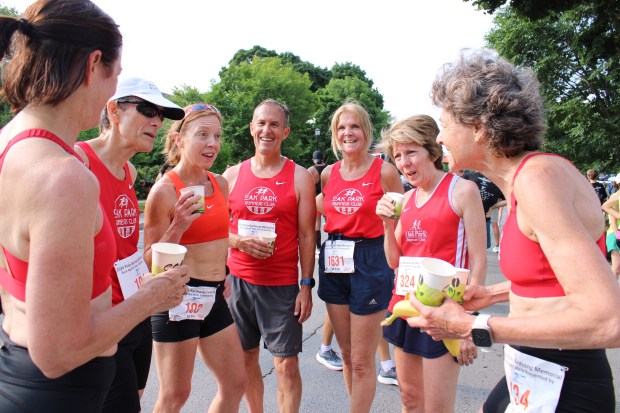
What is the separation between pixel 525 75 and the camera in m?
1.79

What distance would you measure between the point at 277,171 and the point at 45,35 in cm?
214

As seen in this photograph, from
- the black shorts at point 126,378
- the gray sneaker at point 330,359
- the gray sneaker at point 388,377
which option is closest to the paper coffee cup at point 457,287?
the black shorts at point 126,378

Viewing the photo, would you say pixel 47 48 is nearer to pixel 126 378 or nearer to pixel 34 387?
pixel 34 387

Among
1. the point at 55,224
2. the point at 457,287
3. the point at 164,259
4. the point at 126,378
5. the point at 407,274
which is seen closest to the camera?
the point at 55,224

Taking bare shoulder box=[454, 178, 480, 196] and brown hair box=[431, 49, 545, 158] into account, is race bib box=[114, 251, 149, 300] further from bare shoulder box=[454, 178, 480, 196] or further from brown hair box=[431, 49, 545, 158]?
bare shoulder box=[454, 178, 480, 196]

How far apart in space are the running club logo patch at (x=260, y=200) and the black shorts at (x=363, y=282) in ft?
1.73

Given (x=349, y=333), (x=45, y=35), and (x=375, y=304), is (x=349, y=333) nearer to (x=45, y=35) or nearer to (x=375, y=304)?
(x=375, y=304)

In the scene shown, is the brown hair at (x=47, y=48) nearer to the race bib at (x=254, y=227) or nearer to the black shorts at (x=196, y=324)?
the black shorts at (x=196, y=324)

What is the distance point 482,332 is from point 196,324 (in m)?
1.74

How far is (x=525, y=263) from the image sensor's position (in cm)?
157

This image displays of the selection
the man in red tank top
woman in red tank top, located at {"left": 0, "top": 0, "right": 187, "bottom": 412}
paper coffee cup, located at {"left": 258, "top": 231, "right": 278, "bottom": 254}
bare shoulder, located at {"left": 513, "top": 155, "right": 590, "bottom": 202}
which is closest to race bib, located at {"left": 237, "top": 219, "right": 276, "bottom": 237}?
the man in red tank top

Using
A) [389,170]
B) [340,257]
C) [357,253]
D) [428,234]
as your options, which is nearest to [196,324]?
[340,257]

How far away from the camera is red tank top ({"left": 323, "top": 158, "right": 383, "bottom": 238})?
3266mm

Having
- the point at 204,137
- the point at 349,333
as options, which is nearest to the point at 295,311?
the point at 349,333
